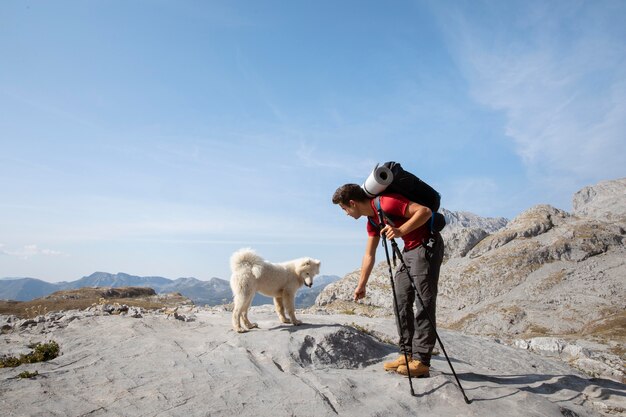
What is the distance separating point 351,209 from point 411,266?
175 centimetres

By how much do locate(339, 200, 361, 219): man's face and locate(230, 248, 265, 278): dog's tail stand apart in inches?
170

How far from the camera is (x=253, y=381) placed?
6.60 metres

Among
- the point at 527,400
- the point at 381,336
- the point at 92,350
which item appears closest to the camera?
the point at 527,400

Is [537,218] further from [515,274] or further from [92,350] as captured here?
[92,350]

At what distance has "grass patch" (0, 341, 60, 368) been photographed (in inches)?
291

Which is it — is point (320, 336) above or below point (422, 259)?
below

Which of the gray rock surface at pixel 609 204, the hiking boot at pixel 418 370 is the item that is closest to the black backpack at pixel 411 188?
the hiking boot at pixel 418 370

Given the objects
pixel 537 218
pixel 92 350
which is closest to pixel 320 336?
pixel 92 350

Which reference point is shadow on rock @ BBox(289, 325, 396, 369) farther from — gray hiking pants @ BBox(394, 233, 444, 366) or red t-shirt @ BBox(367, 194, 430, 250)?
red t-shirt @ BBox(367, 194, 430, 250)

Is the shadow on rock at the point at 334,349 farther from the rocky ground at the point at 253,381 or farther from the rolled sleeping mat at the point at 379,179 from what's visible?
the rolled sleeping mat at the point at 379,179

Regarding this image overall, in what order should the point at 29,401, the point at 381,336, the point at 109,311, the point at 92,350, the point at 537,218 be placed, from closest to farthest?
the point at 29,401
the point at 92,350
the point at 381,336
the point at 109,311
the point at 537,218

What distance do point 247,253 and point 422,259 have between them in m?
5.78

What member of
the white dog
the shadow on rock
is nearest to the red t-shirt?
the shadow on rock

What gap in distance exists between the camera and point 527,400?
6293mm
